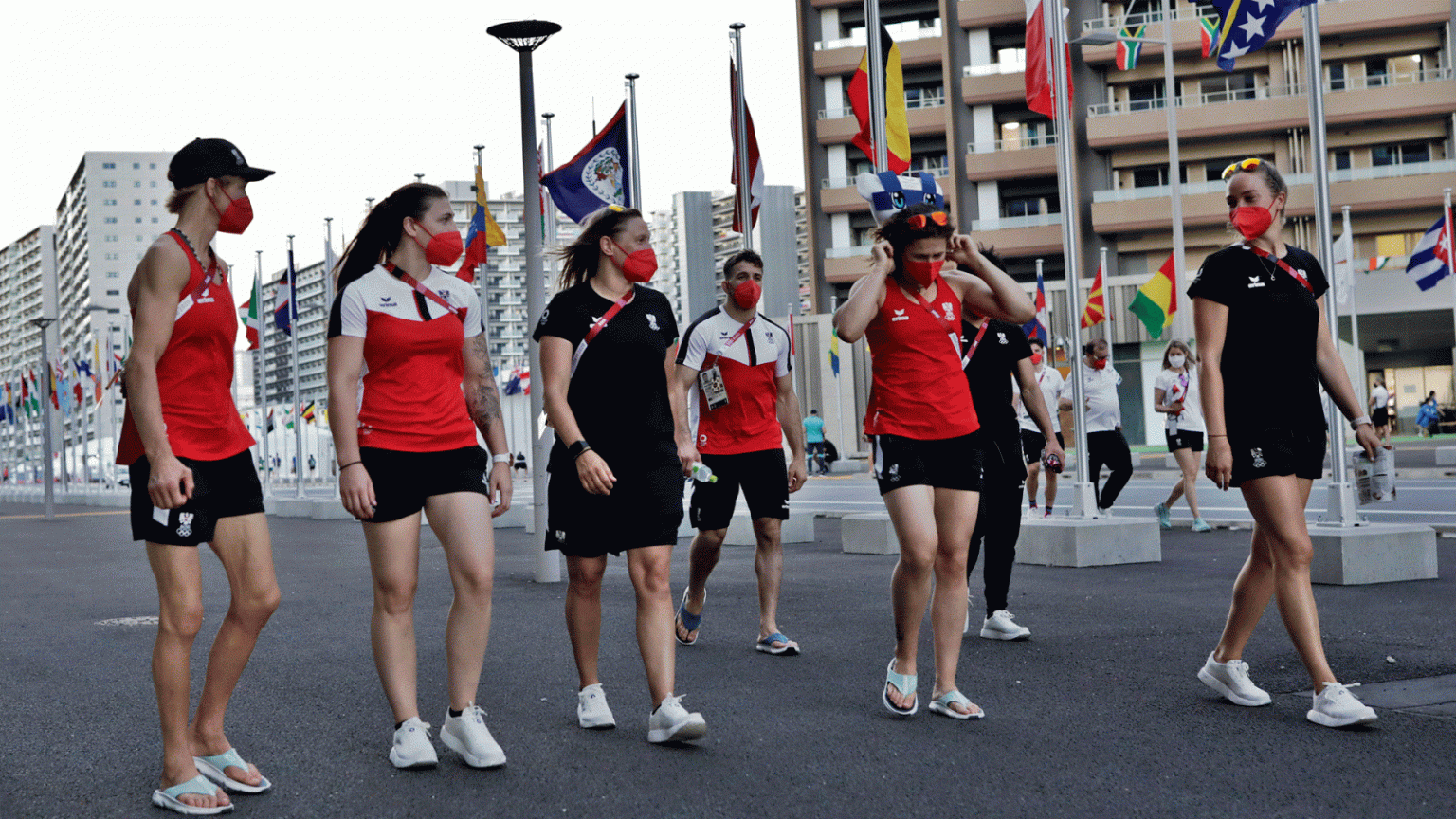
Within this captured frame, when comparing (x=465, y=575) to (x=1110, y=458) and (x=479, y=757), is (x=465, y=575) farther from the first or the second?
(x=1110, y=458)

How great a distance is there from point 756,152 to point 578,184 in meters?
2.63

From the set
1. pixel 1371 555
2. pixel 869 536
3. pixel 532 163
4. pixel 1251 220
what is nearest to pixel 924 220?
pixel 1251 220

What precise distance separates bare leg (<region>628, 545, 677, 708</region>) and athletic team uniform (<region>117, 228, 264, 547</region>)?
A: 132 cm

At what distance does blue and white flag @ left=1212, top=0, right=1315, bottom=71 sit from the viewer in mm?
11172

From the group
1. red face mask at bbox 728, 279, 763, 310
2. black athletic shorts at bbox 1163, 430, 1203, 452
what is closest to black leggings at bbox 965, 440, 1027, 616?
red face mask at bbox 728, 279, 763, 310

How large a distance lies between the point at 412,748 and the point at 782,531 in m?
10.1

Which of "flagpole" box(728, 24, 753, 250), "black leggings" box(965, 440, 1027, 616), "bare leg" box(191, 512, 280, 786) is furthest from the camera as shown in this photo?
"flagpole" box(728, 24, 753, 250)

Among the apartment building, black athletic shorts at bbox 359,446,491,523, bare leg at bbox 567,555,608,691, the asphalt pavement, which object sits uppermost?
the apartment building

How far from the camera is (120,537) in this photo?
21.7 meters

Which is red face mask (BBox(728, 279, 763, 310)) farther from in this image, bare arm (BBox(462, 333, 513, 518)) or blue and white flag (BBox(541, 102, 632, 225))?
blue and white flag (BBox(541, 102, 632, 225))

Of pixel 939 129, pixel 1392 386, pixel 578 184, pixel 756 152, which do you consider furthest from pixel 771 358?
pixel 939 129

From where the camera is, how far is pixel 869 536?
43.7 feet

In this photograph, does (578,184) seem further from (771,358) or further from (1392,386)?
(1392,386)

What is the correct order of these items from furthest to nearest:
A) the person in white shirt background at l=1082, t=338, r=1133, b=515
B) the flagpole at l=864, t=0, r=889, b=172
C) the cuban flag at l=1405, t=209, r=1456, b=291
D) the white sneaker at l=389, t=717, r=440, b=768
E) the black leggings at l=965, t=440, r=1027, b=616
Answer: the cuban flag at l=1405, t=209, r=1456, b=291, the person in white shirt background at l=1082, t=338, r=1133, b=515, the flagpole at l=864, t=0, r=889, b=172, the black leggings at l=965, t=440, r=1027, b=616, the white sneaker at l=389, t=717, r=440, b=768
